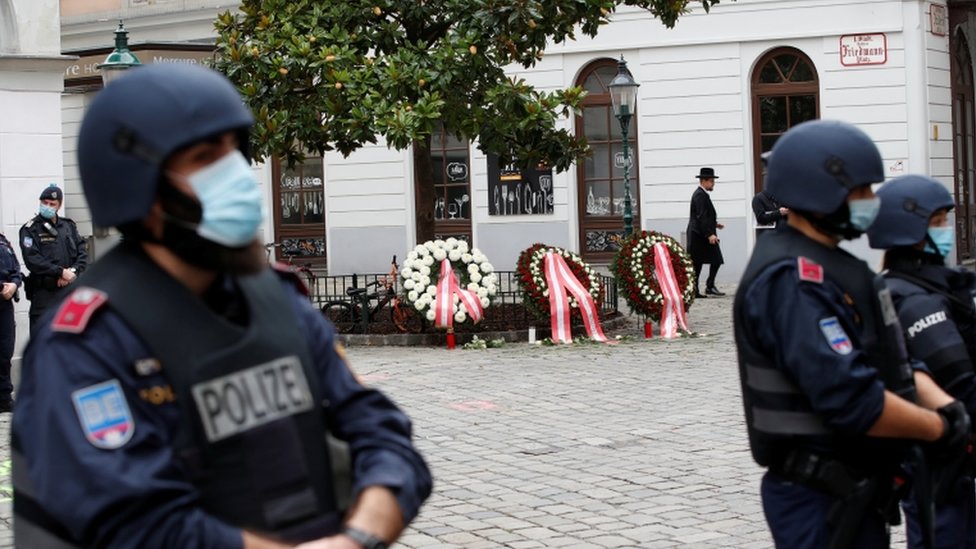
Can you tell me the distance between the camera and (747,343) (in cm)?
405

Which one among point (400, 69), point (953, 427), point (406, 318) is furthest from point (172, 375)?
point (406, 318)

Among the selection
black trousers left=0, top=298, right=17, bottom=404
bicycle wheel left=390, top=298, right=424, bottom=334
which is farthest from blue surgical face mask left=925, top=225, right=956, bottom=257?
bicycle wheel left=390, top=298, right=424, bottom=334

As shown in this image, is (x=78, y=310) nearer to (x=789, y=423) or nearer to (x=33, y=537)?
(x=33, y=537)

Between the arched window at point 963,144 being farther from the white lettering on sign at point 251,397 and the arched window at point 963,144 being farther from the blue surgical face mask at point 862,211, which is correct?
the white lettering on sign at point 251,397

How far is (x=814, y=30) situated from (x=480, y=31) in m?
10.4

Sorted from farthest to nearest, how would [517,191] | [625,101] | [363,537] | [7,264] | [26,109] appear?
[517,191], [625,101], [26,109], [7,264], [363,537]

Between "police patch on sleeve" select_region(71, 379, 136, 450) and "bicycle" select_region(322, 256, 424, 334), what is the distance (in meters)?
14.6

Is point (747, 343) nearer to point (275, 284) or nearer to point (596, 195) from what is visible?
point (275, 284)

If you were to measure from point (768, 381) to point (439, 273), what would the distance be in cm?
1297

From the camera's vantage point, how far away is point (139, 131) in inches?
99.7

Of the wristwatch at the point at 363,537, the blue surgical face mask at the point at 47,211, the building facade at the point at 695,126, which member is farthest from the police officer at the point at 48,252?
the building facade at the point at 695,126

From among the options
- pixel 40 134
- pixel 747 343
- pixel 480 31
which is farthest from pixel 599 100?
pixel 747 343

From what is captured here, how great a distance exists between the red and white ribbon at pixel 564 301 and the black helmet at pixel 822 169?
1253 cm

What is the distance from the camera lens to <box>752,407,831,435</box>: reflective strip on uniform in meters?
3.96
